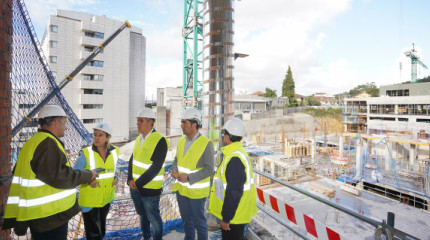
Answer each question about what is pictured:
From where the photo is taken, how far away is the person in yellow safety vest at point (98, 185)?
9.20 feet

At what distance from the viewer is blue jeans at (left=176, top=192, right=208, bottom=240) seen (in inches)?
115

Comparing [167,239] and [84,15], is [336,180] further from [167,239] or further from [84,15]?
[84,15]

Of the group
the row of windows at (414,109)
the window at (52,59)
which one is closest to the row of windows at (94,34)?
the window at (52,59)

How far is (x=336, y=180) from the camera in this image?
27438mm

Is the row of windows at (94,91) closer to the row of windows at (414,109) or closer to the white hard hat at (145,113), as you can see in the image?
the white hard hat at (145,113)

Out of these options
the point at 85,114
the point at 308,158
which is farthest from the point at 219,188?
the point at 85,114

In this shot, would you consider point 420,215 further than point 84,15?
No

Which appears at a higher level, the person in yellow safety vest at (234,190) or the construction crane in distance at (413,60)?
the construction crane in distance at (413,60)

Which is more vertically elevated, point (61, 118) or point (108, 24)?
point (108, 24)

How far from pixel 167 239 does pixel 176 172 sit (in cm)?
125

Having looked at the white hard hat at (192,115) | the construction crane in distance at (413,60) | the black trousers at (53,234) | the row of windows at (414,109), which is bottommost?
the black trousers at (53,234)

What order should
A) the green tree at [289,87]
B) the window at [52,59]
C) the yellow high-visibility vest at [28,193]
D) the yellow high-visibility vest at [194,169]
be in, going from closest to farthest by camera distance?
the yellow high-visibility vest at [28,193]
the yellow high-visibility vest at [194,169]
the window at [52,59]
the green tree at [289,87]

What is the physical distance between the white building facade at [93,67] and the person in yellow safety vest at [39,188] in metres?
33.1

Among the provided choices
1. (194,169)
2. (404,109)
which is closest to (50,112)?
(194,169)
